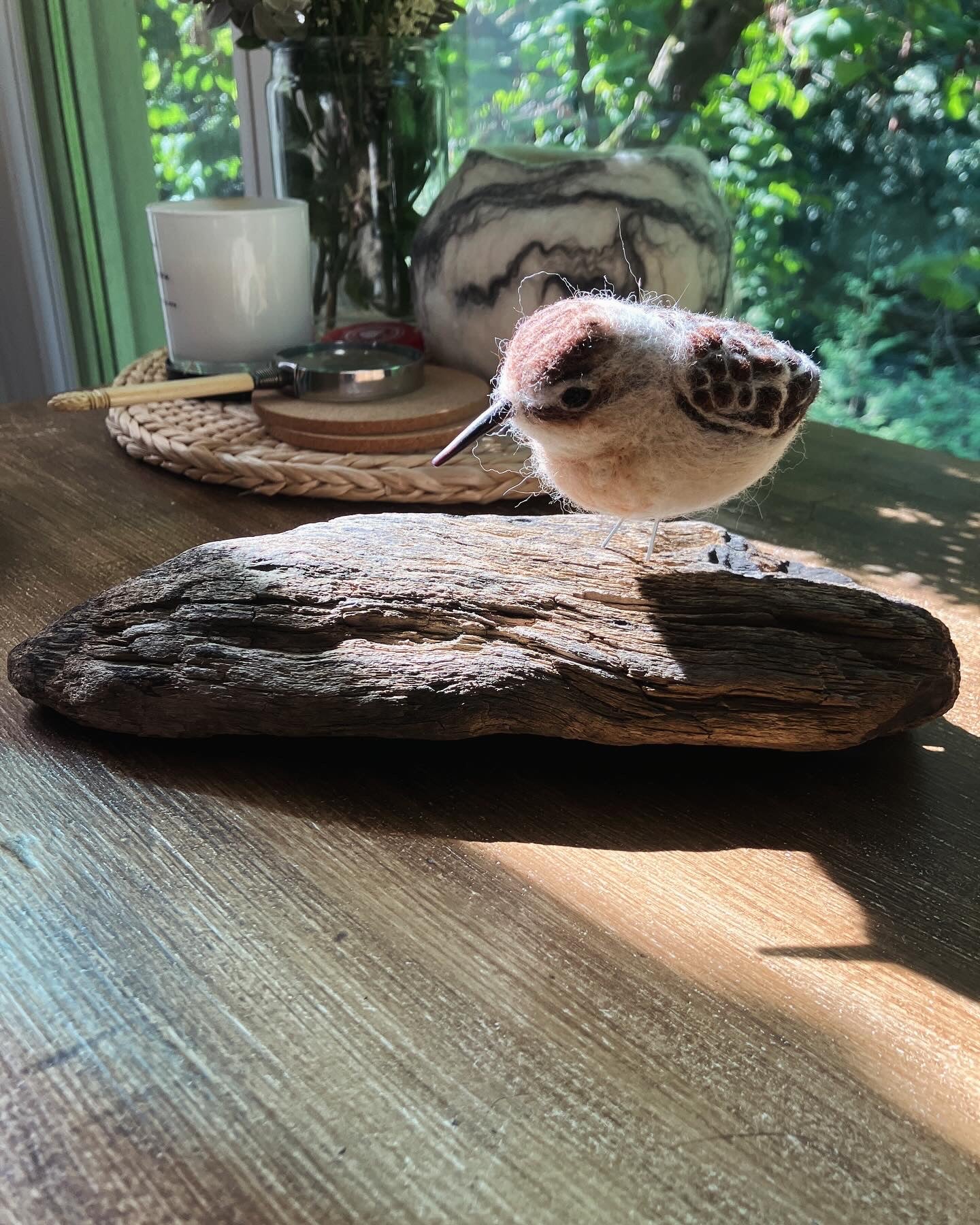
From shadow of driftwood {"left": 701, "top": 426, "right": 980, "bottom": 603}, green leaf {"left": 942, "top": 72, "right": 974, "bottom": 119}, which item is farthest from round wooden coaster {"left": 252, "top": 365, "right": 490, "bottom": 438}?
green leaf {"left": 942, "top": 72, "right": 974, "bottom": 119}

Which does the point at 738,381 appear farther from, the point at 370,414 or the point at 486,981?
the point at 370,414

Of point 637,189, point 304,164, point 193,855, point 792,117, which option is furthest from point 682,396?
point 792,117

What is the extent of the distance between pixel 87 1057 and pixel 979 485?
27.8 inches

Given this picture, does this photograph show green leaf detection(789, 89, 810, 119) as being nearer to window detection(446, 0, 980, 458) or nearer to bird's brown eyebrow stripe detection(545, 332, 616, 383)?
window detection(446, 0, 980, 458)

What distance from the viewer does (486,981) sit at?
0.35m

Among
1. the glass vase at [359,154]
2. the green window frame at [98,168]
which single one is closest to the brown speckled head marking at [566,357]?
the glass vase at [359,154]

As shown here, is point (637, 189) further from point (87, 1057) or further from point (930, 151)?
point (87, 1057)

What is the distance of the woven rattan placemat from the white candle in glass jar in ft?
0.21

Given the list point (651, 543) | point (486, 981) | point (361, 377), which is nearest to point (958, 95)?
point (361, 377)

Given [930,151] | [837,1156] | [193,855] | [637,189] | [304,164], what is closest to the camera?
[837,1156]

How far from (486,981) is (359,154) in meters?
0.75

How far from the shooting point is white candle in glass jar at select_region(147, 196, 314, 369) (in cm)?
78

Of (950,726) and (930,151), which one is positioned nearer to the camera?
(950,726)

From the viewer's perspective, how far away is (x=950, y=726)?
1.61ft
